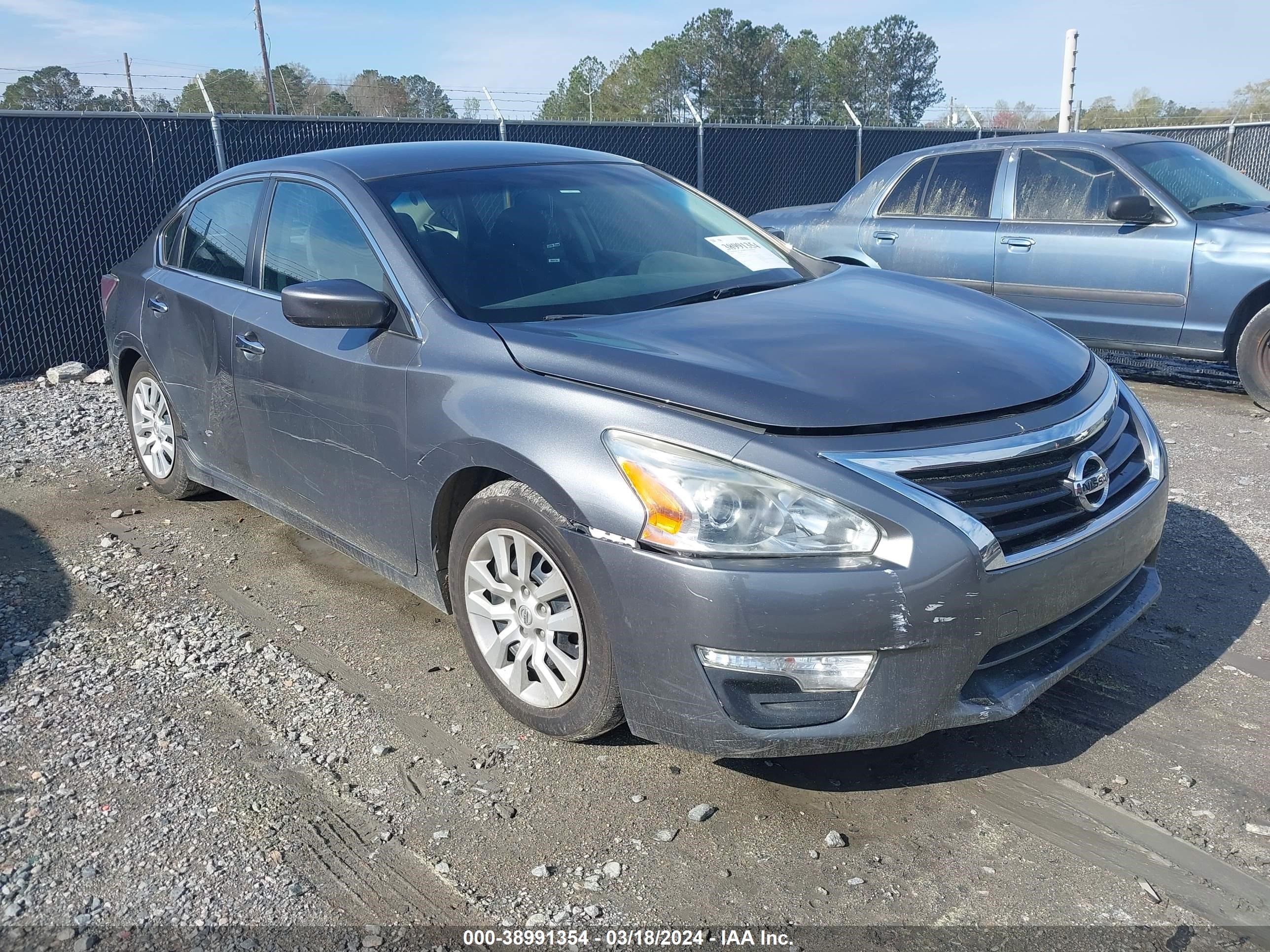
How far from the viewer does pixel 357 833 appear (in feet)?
9.05

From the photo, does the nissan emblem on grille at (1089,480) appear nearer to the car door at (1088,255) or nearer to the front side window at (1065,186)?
the car door at (1088,255)

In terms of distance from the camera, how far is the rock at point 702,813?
2.77 meters

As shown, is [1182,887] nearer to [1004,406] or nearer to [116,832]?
[1004,406]

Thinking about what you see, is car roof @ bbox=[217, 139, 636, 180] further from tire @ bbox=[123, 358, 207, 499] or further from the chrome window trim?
the chrome window trim

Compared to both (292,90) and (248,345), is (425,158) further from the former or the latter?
(292,90)

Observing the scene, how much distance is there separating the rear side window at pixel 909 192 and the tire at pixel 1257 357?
2.54 m

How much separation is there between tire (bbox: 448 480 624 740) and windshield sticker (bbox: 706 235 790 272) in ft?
4.86

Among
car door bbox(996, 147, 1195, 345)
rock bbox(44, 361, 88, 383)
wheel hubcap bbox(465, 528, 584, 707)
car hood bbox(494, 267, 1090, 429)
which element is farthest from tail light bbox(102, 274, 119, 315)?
car door bbox(996, 147, 1195, 345)

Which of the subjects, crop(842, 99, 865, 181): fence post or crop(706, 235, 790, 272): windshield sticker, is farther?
crop(842, 99, 865, 181): fence post

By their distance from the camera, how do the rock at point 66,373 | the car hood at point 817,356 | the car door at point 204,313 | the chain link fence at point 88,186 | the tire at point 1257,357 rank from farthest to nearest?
the chain link fence at point 88,186 < the rock at point 66,373 < the tire at point 1257,357 < the car door at point 204,313 < the car hood at point 817,356

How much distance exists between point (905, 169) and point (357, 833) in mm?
7066

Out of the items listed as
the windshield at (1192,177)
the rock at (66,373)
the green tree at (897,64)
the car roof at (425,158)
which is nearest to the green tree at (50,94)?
the rock at (66,373)

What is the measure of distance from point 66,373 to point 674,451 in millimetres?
8196

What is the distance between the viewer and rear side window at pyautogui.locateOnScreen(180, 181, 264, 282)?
14.6 feet
